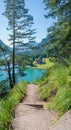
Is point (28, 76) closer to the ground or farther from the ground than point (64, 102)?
closer to the ground

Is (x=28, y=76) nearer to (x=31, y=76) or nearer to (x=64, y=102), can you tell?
(x=31, y=76)

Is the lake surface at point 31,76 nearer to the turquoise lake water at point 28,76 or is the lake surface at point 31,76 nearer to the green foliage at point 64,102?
the turquoise lake water at point 28,76

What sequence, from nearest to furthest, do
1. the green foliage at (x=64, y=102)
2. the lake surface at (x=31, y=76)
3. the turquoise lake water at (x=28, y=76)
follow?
the green foliage at (x=64, y=102) < the lake surface at (x=31, y=76) < the turquoise lake water at (x=28, y=76)

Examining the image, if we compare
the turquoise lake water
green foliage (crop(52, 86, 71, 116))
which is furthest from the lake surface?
green foliage (crop(52, 86, 71, 116))

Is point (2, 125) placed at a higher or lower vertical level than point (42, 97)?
higher

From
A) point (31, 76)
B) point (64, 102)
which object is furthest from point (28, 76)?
point (64, 102)

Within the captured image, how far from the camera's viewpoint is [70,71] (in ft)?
24.9

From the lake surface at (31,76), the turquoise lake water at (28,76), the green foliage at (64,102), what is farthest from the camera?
the turquoise lake water at (28,76)

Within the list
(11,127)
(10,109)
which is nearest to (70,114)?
(11,127)

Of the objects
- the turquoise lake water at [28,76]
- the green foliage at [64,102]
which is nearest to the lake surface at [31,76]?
the turquoise lake water at [28,76]

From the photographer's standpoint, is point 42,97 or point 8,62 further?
point 8,62

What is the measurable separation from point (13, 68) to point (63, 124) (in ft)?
73.8

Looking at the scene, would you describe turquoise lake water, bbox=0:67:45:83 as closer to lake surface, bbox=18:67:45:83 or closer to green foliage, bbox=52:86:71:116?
lake surface, bbox=18:67:45:83

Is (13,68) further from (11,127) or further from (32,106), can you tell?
(11,127)
